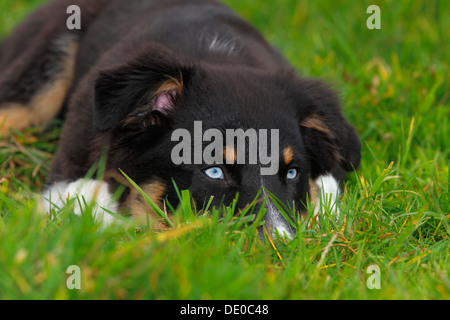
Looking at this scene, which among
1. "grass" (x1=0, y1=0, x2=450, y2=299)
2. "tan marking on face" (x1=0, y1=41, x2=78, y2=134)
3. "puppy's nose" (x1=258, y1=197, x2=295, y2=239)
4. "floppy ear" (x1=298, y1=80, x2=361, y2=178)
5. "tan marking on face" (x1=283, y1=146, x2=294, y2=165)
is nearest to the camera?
"grass" (x1=0, y1=0, x2=450, y2=299)

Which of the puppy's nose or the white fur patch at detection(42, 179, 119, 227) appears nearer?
the puppy's nose

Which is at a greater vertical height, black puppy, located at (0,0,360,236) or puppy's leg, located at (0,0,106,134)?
puppy's leg, located at (0,0,106,134)

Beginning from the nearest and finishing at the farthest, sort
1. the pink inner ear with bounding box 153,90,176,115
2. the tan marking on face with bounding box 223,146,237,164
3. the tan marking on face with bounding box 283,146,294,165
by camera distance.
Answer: the tan marking on face with bounding box 223,146,237,164, the tan marking on face with bounding box 283,146,294,165, the pink inner ear with bounding box 153,90,176,115

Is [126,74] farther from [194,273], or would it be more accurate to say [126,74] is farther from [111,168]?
[194,273]

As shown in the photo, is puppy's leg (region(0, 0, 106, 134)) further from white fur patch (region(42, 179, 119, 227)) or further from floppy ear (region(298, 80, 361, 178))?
floppy ear (region(298, 80, 361, 178))

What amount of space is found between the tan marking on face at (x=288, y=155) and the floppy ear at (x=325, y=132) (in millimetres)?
383

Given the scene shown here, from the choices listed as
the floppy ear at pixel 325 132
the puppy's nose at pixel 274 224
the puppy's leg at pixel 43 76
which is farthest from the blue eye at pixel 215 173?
the puppy's leg at pixel 43 76

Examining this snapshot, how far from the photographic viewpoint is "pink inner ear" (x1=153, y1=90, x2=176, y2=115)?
3.43 meters

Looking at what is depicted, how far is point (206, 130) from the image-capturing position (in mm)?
3275

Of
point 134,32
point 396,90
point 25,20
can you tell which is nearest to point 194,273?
point 134,32

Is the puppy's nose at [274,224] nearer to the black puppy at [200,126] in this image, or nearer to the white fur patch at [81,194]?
the black puppy at [200,126]

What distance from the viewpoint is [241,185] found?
3.20 metres

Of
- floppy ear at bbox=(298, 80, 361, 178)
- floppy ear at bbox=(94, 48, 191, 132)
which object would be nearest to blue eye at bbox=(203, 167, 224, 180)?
floppy ear at bbox=(94, 48, 191, 132)

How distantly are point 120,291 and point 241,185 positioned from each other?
1084mm
